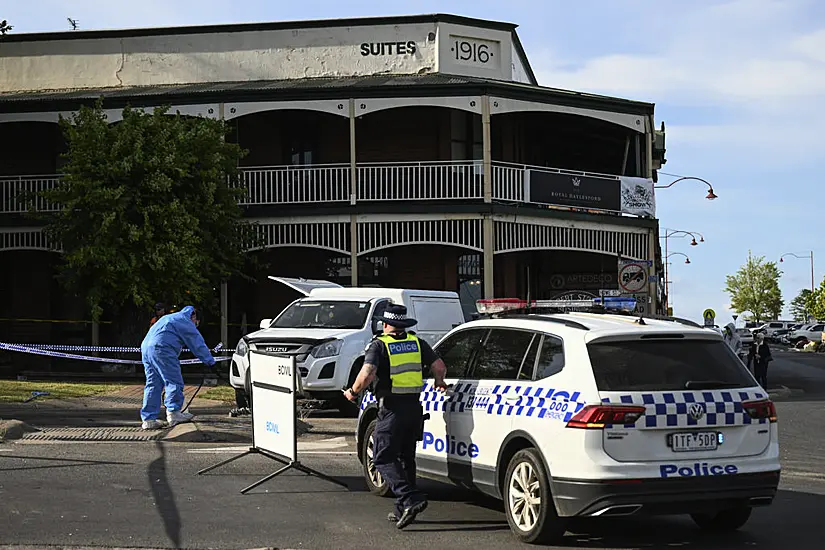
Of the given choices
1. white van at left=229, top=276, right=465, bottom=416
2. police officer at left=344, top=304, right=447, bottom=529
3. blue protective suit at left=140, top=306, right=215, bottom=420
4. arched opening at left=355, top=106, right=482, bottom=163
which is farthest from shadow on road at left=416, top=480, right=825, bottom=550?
arched opening at left=355, top=106, right=482, bottom=163

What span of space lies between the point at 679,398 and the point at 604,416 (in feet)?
1.96

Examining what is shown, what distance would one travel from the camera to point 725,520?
8594 mm

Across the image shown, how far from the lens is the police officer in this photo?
8.73m

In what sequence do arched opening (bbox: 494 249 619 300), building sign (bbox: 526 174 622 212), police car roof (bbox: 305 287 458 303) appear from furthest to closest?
1. arched opening (bbox: 494 249 619 300)
2. building sign (bbox: 526 174 622 212)
3. police car roof (bbox: 305 287 458 303)

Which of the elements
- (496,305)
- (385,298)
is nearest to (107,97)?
(385,298)

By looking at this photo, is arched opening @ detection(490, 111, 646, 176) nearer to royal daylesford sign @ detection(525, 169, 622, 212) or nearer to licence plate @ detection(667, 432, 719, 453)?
royal daylesford sign @ detection(525, 169, 622, 212)

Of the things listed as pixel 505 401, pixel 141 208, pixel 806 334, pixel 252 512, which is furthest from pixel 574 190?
pixel 806 334

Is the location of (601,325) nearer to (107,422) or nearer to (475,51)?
(107,422)

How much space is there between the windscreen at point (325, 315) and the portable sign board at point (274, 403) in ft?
23.4

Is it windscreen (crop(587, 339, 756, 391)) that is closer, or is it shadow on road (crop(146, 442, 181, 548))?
windscreen (crop(587, 339, 756, 391))

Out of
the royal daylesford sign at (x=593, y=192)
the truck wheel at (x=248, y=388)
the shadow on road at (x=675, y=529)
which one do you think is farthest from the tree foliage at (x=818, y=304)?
the shadow on road at (x=675, y=529)

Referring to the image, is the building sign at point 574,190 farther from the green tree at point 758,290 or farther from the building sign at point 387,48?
the green tree at point 758,290

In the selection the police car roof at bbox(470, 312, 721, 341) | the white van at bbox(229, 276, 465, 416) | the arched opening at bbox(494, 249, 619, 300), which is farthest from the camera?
the arched opening at bbox(494, 249, 619, 300)

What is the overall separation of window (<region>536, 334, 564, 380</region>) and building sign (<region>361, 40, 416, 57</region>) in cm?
2260
